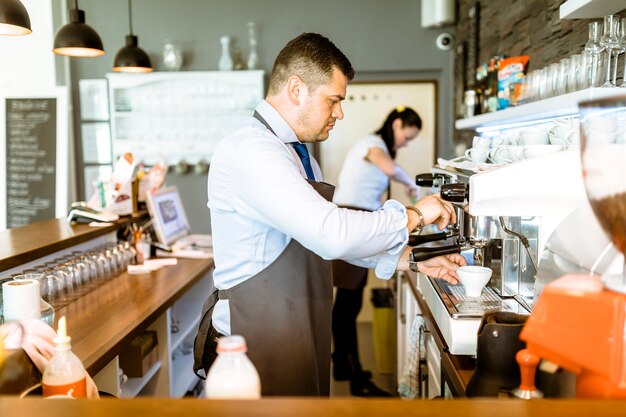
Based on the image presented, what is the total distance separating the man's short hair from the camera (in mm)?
1646

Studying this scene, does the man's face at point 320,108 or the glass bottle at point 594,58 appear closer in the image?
the man's face at point 320,108

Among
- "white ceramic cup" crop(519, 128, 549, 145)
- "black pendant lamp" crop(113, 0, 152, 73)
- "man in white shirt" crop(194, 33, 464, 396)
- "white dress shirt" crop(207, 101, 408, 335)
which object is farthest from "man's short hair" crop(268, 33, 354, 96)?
"black pendant lamp" crop(113, 0, 152, 73)

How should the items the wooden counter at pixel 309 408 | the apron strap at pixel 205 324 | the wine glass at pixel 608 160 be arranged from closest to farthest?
1. the wooden counter at pixel 309 408
2. the wine glass at pixel 608 160
3. the apron strap at pixel 205 324

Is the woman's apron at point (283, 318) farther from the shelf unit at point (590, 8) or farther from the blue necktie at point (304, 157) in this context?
the shelf unit at point (590, 8)

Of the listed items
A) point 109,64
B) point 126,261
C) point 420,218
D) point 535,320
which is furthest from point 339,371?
point 109,64

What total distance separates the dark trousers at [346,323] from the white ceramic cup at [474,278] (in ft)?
7.17

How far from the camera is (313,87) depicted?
1.67 meters

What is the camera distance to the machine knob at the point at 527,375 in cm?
104

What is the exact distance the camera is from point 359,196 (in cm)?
416

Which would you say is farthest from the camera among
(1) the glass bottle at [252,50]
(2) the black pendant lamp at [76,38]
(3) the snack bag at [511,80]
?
(1) the glass bottle at [252,50]

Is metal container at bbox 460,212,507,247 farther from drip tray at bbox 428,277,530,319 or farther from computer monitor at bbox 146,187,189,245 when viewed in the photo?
computer monitor at bbox 146,187,189,245

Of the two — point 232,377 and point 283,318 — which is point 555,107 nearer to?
point 283,318

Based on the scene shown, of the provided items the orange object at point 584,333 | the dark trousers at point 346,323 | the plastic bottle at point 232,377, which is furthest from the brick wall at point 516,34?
the plastic bottle at point 232,377

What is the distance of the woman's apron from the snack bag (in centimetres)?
145
